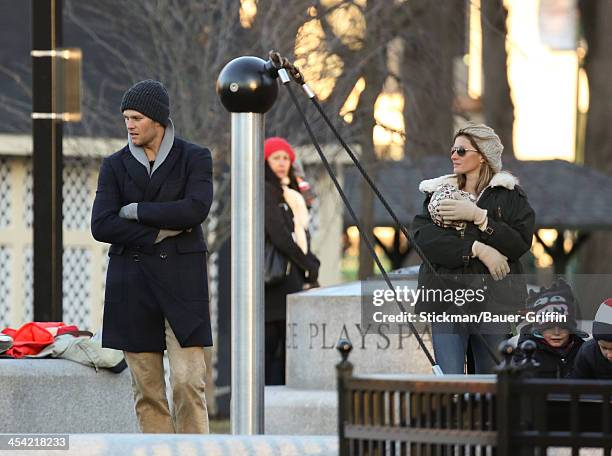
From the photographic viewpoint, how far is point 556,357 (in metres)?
7.52

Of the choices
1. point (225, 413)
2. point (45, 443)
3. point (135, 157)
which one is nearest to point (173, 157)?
point (135, 157)

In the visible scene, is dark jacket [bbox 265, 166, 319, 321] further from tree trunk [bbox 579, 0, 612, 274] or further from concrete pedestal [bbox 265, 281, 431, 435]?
tree trunk [bbox 579, 0, 612, 274]

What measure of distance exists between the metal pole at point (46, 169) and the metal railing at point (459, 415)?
4.94 meters

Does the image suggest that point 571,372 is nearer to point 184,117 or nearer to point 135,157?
point 135,157

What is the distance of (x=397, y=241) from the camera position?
2284cm

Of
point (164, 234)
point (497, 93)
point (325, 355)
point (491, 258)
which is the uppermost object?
point (497, 93)

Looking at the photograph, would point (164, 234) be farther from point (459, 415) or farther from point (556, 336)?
point (459, 415)

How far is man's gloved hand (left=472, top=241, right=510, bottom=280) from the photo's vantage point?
7.42 m

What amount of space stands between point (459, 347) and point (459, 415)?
10.0 feet

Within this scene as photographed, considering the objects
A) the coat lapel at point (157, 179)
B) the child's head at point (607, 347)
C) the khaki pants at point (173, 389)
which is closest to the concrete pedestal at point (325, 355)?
the khaki pants at point (173, 389)

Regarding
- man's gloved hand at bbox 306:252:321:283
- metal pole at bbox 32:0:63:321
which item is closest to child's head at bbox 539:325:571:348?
metal pole at bbox 32:0:63:321

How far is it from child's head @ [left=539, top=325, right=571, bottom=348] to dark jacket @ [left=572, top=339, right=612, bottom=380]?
0.28 metres

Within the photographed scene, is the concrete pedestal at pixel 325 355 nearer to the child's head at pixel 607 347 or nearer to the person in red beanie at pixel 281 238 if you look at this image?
the person in red beanie at pixel 281 238

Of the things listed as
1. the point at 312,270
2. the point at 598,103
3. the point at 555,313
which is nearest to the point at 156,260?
the point at 555,313
